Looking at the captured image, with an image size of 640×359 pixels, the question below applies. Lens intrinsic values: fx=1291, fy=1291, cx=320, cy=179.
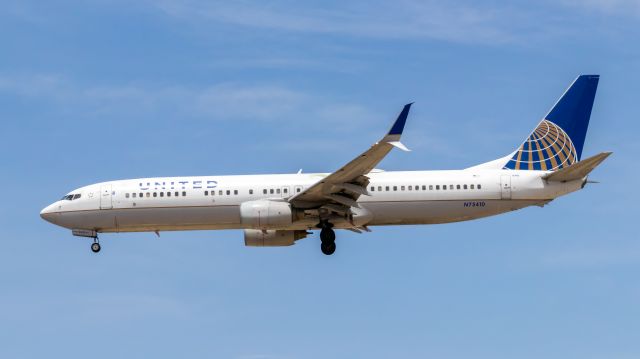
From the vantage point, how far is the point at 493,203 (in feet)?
159

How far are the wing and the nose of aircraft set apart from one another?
33.4 feet

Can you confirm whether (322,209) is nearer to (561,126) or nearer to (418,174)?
(418,174)

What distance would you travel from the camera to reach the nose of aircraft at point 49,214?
5156 centimetres

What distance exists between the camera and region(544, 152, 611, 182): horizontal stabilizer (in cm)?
4629

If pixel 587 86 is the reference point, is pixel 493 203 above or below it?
below

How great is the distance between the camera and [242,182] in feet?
163

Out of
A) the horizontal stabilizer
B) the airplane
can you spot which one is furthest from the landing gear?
the horizontal stabilizer

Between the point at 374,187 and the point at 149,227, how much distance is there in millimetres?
8970

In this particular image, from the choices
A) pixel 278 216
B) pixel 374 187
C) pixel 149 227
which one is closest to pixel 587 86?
pixel 374 187

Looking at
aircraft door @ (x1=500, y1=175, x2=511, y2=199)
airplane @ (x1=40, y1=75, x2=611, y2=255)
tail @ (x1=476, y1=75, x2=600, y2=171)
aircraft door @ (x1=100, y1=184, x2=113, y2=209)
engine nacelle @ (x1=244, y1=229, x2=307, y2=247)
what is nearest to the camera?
airplane @ (x1=40, y1=75, x2=611, y2=255)

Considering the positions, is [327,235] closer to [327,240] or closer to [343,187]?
[327,240]

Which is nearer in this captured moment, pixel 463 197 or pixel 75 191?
pixel 463 197

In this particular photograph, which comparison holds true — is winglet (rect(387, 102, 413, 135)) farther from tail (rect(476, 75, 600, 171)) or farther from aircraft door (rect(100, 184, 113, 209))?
aircraft door (rect(100, 184, 113, 209))

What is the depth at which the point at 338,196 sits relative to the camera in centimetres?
4803
